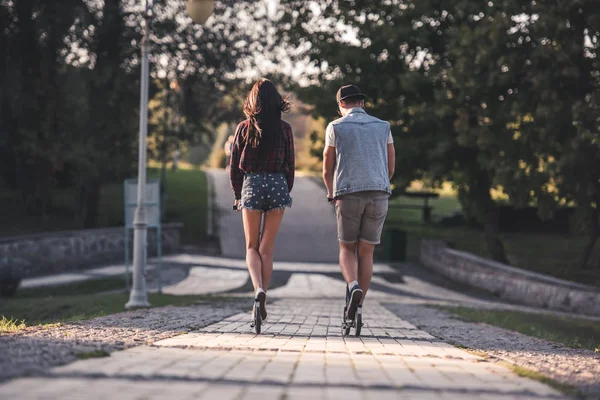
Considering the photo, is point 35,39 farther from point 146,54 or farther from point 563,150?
point 563,150

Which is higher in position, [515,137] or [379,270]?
[515,137]

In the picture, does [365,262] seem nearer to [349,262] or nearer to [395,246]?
[349,262]

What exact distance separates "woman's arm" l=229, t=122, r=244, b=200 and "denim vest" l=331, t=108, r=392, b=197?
85cm

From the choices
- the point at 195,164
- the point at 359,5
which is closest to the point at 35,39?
the point at 359,5

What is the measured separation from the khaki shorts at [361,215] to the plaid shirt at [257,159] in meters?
0.55

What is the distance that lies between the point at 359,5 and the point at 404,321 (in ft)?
54.7

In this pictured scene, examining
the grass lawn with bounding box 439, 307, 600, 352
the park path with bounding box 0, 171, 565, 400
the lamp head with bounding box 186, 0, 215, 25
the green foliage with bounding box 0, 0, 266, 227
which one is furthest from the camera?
the green foliage with bounding box 0, 0, 266, 227

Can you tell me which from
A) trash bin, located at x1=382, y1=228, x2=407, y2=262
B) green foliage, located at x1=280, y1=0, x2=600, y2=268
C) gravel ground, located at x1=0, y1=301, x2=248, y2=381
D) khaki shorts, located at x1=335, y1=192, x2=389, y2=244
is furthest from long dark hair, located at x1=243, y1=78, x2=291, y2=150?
trash bin, located at x1=382, y1=228, x2=407, y2=262

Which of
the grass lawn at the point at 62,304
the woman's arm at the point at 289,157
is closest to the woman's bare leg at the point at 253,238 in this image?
the woman's arm at the point at 289,157

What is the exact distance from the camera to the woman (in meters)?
7.97

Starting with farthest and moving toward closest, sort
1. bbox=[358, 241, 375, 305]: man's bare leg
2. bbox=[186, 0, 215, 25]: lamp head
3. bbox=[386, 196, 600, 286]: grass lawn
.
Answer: bbox=[386, 196, 600, 286]: grass lawn → bbox=[186, 0, 215, 25]: lamp head → bbox=[358, 241, 375, 305]: man's bare leg

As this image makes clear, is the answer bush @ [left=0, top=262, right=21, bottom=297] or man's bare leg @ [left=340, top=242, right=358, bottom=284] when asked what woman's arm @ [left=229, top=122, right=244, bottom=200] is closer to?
man's bare leg @ [left=340, top=242, right=358, bottom=284]

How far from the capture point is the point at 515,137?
2238 cm

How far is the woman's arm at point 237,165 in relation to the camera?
8109 mm
